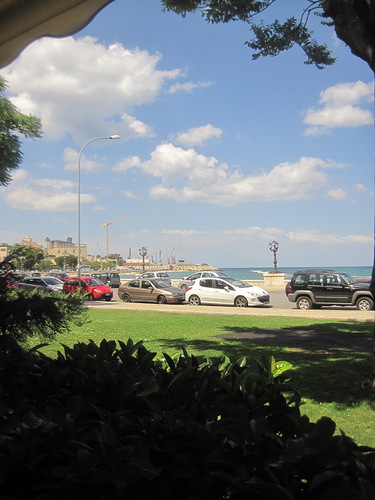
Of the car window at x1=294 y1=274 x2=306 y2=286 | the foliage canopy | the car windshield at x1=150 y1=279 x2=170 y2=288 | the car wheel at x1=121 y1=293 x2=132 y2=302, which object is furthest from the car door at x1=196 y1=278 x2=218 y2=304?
the foliage canopy

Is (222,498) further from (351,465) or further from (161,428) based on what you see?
(351,465)

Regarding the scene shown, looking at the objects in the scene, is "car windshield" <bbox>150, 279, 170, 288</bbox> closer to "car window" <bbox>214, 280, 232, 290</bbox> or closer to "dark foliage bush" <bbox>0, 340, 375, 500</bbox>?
"car window" <bbox>214, 280, 232, 290</bbox>

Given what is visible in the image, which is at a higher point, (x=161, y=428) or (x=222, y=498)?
(x=161, y=428)

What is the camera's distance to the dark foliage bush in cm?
116

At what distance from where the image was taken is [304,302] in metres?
19.5

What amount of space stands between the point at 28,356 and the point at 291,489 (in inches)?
50.5

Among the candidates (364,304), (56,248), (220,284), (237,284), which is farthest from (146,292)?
(56,248)

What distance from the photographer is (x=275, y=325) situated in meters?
12.2

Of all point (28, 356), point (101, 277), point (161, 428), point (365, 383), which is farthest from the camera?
point (101, 277)

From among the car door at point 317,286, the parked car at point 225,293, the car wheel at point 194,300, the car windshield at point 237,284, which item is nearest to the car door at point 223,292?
the parked car at point 225,293

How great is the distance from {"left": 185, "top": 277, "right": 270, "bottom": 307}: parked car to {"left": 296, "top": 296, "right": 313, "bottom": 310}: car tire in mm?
1941

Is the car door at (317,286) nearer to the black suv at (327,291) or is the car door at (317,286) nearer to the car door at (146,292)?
the black suv at (327,291)

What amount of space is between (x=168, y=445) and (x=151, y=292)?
73.4 ft

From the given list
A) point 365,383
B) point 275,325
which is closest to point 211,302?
point 275,325
